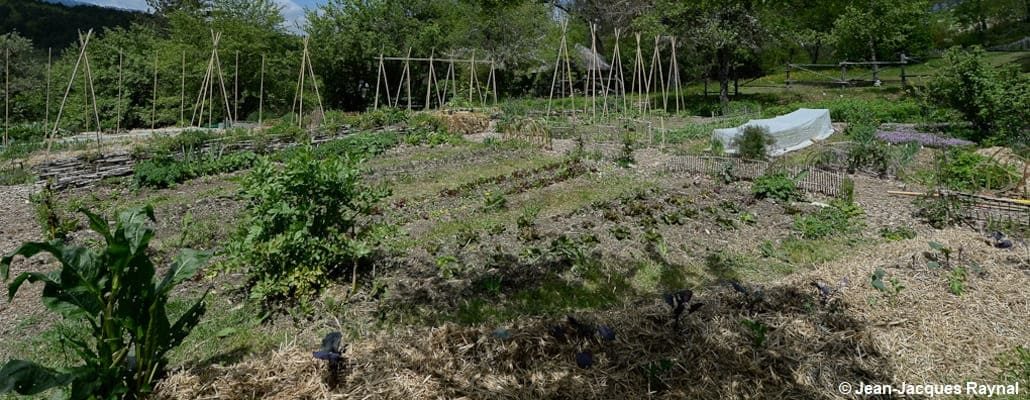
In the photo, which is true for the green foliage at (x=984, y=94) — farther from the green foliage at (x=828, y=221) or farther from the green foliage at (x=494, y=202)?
the green foliage at (x=494, y=202)

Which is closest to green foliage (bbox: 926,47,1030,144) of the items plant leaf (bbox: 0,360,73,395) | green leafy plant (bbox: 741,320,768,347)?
green leafy plant (bbox: 741,320,768,347)

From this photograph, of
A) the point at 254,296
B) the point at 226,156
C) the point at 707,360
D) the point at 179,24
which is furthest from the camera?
the point at 179,24

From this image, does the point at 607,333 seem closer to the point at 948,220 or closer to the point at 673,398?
the point at 673,398

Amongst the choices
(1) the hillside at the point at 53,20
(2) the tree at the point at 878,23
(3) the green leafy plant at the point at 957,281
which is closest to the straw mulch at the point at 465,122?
(3) the green leafy plant at the point at 957,281

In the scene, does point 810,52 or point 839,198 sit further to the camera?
point 810,52

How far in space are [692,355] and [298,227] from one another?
2789 millimetres

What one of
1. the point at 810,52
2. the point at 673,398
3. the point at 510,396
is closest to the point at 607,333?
the point at 673,398

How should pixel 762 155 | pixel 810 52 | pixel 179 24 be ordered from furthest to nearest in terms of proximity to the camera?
pixel 810 52 < pixel 179 24 < pixel 762 155

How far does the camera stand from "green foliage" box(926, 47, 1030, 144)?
9.98 meters

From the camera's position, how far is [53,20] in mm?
43406

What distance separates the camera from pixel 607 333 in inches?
107

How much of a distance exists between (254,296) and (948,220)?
6.66 m

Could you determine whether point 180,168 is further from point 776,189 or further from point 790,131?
point 790,131

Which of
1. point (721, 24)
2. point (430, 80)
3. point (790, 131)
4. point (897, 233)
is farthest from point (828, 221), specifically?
point (721, 24)
